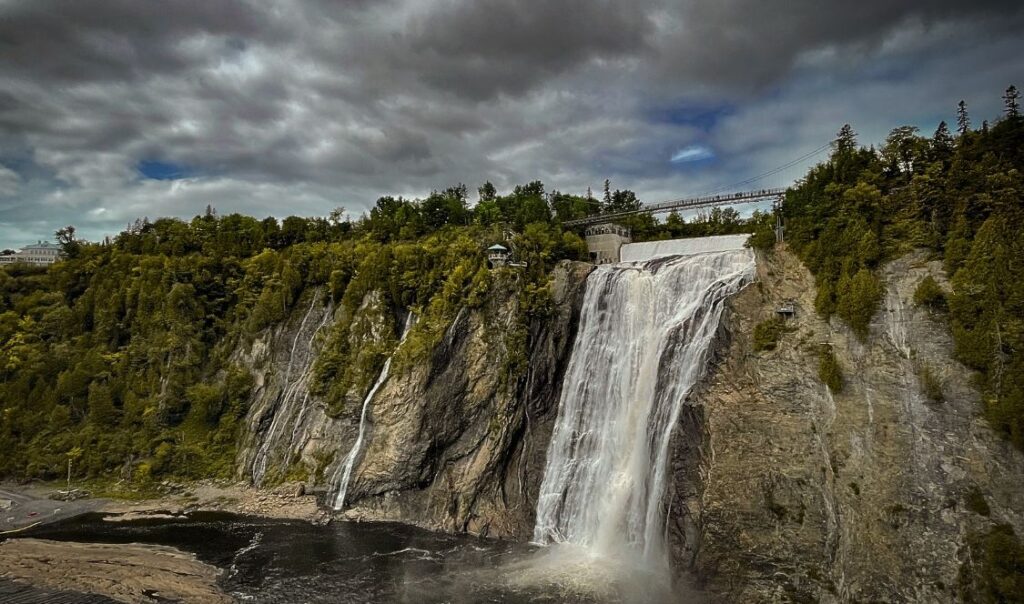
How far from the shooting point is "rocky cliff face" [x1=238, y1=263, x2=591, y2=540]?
37.3 meters

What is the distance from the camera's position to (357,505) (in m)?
39.9

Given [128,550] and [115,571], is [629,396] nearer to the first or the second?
[115,571]

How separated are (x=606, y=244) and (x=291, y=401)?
3237cm

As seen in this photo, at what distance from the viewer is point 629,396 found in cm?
3506

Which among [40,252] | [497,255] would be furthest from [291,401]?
[40,252]

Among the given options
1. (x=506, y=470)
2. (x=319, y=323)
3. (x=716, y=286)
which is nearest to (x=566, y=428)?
(x=506, y=470)

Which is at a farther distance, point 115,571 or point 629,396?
point 629,396

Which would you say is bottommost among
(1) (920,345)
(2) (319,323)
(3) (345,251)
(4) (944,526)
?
(4) (944,526)

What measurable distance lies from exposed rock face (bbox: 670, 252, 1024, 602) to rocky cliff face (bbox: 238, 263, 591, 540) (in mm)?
12093

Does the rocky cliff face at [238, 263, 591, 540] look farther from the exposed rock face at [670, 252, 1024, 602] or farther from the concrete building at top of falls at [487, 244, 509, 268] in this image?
the exposed rock face at [670, 252, 1024, 602]

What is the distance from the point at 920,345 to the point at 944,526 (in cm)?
733

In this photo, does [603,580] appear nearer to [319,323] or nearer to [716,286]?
[716,286]

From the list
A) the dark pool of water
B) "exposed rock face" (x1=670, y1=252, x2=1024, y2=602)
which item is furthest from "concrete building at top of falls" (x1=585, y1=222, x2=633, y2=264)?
the dark pool of water

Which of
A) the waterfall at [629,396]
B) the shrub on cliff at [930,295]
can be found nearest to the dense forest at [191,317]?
the waterfall at [629,396]
